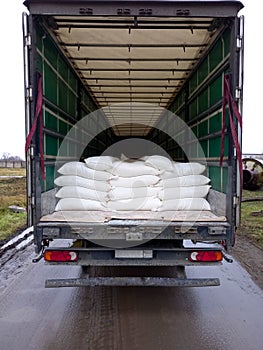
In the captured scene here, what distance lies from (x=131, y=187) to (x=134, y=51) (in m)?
2.06

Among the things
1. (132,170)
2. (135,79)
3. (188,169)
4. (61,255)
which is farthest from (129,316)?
(135,79)

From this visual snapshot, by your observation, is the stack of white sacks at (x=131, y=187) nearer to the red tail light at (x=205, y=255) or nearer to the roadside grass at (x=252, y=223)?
the red tail light at (x=205, y=255)

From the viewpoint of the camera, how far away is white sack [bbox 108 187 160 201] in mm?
4391

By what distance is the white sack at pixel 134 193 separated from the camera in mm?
4391

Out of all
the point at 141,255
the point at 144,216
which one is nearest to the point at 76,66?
the point at 144,216

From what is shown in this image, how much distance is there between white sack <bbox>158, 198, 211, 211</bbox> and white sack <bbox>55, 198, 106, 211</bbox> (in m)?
0.76

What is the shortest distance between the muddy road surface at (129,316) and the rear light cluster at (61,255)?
62 centimetres

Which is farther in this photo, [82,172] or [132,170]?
[132,170]

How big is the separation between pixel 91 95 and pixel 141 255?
5.11 m

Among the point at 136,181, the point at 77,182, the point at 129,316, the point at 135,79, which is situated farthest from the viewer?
the point at 135,79

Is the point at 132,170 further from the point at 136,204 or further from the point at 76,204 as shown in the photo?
the point at 76,204

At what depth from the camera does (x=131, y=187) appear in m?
4.46

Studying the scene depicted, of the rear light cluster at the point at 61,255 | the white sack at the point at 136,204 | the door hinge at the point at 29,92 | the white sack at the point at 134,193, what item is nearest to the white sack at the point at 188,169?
the white sack at the point at 134,193

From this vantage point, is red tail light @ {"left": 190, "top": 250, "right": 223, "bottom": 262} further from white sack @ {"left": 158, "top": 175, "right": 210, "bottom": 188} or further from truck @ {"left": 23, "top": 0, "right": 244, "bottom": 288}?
white sack @ {"left": 158, "top": 175, "right": 210, "bottom": 188}
